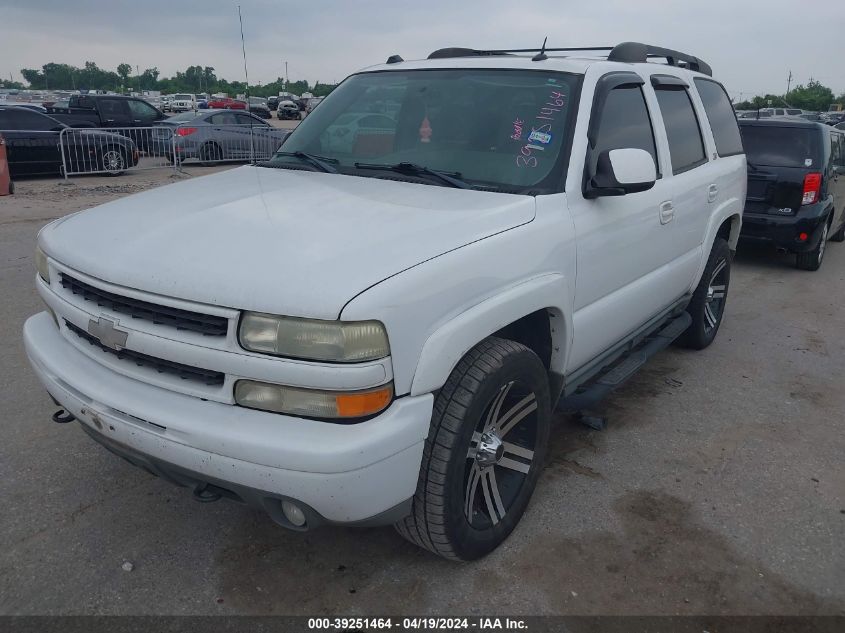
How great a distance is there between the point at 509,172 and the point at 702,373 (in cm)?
269

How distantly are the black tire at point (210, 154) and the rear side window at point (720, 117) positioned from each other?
13171 mm

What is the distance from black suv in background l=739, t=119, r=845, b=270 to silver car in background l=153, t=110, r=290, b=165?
10.5m

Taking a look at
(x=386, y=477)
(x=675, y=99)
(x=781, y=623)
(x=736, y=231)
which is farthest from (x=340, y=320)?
(x=736, y=231)

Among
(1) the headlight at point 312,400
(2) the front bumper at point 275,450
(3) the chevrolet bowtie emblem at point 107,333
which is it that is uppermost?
(3) the chevrolet bowtie emblem at point 107,333

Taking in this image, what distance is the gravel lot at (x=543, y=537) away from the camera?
8.63 feet

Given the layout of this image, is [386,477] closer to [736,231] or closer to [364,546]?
[364,546]

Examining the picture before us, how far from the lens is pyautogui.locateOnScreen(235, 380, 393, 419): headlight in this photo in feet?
7.02

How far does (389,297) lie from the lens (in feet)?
7.02

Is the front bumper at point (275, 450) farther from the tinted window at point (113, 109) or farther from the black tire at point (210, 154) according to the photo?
the tinted window at point (113, 109)

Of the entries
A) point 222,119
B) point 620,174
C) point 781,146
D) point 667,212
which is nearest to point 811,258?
point 781,146

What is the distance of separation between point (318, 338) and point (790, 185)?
747 centimetres

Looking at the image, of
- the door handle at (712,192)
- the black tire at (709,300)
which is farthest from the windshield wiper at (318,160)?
the black tire at (709,300)

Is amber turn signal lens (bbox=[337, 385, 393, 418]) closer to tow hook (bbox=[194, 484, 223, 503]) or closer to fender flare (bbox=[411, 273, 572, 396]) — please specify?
fender flare (bbox=[411, 273, 572, 396])

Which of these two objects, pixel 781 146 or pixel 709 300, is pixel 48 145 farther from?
pixel 709 300
